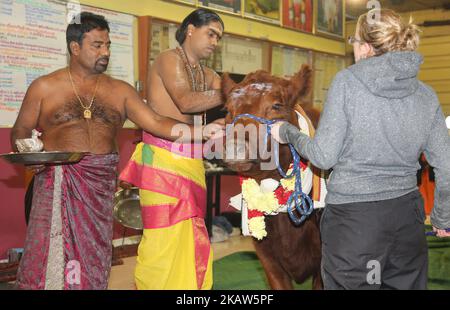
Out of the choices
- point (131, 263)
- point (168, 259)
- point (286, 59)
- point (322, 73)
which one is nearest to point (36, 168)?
point (168, 259)

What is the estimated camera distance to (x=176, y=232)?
379cm

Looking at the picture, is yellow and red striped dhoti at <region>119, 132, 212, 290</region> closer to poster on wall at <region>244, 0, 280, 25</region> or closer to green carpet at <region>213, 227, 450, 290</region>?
green carpet at <region>213, 227, 450, 290</region>

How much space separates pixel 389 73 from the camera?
241 centimetres

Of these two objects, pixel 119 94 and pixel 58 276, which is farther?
pixel 119 94

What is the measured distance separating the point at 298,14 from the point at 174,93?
6.52 meters

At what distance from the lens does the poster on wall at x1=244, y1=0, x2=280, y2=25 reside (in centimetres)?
849

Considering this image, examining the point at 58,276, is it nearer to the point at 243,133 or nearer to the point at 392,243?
the point at 243,133

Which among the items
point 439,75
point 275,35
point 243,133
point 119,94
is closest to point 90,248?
point 119,94

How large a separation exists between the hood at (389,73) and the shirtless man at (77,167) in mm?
1592

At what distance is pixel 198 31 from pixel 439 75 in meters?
11.8

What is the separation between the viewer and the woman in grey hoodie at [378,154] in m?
2.44

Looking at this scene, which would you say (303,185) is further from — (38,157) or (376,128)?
(38,157)

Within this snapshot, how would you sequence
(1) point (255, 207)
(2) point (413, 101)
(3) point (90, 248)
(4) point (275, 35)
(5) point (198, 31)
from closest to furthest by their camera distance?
1. (2) point (413, 101)
2. (1) point (255, 207)
3. (3) point (90, 248)
4. (5) point (198, 31)
5. (4) point (275, 35)

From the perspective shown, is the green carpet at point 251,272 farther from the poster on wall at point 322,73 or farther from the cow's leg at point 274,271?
the poster on wall at point 322,73
